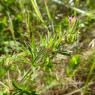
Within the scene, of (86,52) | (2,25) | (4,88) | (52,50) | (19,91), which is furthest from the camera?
(2,25)

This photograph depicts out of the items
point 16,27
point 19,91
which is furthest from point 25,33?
point 19,91

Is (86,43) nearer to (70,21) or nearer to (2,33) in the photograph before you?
(2,33)

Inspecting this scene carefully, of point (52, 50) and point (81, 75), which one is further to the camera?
point (81, 75)

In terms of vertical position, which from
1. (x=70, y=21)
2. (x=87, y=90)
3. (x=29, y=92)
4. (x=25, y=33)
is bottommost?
(x=87, y=90)

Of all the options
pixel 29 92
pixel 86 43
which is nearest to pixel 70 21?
pixel 29 92

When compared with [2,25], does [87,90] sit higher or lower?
lower

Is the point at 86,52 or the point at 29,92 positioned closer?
the point at 29,92

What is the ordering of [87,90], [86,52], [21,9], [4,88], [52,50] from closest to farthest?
[52,50] < [4,88] < [87,90] < [86,52] < [21,9]

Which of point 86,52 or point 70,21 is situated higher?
point 70,21

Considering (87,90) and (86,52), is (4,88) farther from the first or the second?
(86,52)
